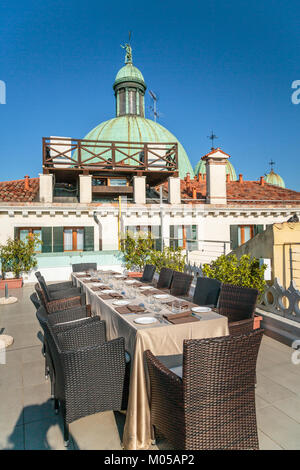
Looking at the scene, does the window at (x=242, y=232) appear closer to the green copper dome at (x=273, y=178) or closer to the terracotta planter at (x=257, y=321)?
the terracotta planter at (x=257, y=321)

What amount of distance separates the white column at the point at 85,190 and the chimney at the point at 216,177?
6550 mm

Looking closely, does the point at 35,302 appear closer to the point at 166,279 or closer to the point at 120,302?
the point at 120,302

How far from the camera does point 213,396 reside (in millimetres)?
2010

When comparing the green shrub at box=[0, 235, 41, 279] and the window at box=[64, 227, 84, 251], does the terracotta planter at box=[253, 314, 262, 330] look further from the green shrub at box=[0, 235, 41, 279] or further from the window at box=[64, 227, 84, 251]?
the window at box=[64, 227, 84, 251]

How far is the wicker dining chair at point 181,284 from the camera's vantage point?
5.32 metres

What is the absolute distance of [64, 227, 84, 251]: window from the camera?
13.2 meters

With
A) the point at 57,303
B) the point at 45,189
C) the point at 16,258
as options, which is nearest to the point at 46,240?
the point at 16,258

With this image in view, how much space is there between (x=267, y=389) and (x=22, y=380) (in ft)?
9.39

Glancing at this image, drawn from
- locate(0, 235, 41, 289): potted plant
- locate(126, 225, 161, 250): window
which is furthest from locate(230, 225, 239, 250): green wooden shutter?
locate(0, 235, 41, 289): potted plant

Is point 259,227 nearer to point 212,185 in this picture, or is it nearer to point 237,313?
point 212,185

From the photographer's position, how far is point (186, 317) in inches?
119

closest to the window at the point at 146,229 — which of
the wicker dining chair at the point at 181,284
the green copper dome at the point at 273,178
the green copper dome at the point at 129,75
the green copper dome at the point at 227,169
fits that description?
the wicker dining chair at the point at 181,284

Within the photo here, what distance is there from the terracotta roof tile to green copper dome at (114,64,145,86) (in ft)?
56.4
